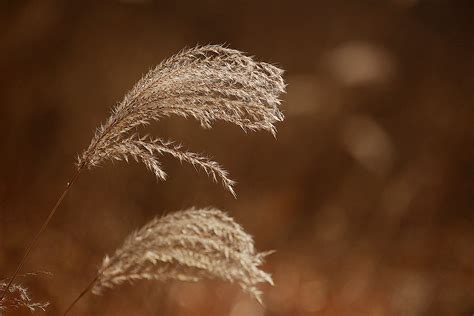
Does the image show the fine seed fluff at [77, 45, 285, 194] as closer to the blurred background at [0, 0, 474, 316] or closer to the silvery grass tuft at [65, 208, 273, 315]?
the silvery grass tuft at [65, 208, 273, 315]

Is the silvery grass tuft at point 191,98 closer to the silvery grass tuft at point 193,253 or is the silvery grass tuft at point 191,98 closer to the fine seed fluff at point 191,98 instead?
the fine seed fluff at point 191,98

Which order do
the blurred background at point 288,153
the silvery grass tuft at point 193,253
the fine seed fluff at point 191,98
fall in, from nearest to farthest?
the silvery grass tuft at point 193,253, the fine seed fluff at point 191,98, the blurred background at point 288,153

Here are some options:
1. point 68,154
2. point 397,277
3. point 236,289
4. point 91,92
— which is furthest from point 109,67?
point 397,277

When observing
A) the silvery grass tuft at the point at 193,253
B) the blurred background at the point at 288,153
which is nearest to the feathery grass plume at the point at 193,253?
the silvery grass tuft at the point at 193,253

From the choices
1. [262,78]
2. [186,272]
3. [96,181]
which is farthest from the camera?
[96,181]

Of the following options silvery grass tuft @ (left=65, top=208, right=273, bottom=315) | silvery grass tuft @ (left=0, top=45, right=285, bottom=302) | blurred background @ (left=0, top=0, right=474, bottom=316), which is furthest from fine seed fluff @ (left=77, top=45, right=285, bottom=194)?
blurred background @ (left=0, top=0, right=474, bottom=316)

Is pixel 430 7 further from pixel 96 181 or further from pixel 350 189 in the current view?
pixel 96 181

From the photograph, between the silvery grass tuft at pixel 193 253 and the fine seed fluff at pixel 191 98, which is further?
the fine seed fluff at pixel 191 98

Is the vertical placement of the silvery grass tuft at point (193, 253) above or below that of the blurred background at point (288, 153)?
below
